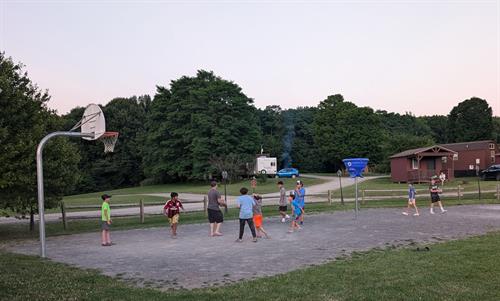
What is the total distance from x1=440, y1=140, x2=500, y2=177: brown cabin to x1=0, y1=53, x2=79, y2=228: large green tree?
5170 centimetres

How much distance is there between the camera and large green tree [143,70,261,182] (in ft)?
191

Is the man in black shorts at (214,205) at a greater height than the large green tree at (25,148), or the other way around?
the large green tree at (25,148)

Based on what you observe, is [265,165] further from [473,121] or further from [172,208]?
[473,121]

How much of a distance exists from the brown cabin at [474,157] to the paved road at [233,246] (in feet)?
136

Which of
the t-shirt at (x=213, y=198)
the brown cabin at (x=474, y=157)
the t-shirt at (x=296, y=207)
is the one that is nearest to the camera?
the t-shirt at (x=213, y=198)

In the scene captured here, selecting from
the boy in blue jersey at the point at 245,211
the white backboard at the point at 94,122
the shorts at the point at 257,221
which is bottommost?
the shorts at the point at 257,221

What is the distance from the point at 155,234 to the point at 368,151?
58.3 meters

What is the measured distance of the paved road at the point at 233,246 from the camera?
8.96 m

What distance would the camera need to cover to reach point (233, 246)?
12430 mm

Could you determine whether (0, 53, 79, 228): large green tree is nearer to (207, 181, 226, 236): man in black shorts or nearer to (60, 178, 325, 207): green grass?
(207, 181, 226, 236): man in black shorts

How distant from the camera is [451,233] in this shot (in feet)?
45.0

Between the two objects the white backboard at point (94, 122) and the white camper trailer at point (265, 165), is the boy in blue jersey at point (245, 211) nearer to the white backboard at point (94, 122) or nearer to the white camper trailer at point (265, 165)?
the white backboard at point (94, 122)

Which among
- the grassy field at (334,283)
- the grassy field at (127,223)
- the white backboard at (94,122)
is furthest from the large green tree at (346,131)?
the grassy field at (334,283)

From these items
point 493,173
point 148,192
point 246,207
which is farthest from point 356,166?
point 148,192
